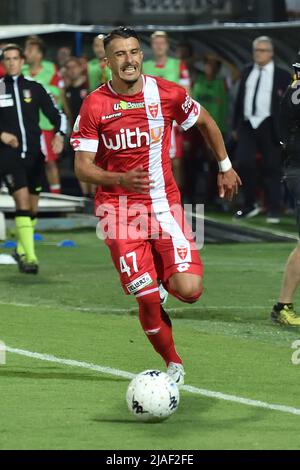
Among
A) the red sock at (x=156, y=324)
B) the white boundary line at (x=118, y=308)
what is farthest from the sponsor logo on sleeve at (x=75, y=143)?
the white boundary line at (x=118, y=308)

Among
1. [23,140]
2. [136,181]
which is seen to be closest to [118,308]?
[23,140]

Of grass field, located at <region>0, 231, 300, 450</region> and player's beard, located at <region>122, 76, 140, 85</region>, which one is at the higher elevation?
player's beard, located at <region>122, 76, 140, 85</region>

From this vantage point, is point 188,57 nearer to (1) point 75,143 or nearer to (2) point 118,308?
(2) point 118,308

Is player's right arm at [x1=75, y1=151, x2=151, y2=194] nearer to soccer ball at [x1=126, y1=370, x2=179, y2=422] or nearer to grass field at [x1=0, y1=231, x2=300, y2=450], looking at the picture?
soccer ball at [x1=126, y1=370, x2=179, y2=422]

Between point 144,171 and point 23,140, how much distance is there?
22.5 ft

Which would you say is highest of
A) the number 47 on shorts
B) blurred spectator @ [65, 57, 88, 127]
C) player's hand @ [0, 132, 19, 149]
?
the number 47 on shorts

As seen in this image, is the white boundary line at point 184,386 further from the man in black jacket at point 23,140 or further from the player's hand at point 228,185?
the man in black jacket at point 23,140

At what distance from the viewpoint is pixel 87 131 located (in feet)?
32.1

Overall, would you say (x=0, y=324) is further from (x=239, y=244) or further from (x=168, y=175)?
(x=239, y=244)

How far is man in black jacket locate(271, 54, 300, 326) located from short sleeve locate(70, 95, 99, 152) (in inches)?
117

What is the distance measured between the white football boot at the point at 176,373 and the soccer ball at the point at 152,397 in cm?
94

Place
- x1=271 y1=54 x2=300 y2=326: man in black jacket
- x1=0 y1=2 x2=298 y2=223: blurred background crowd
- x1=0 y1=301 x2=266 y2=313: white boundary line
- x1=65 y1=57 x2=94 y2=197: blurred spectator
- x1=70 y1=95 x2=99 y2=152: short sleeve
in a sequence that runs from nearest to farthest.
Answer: x1=70 y1=95 x2=99 y2=152: short sleeve < x1=271 y1=54 x2=300 y2=326: man in black jacket < x1=0 y1=301 x2=266 y2=313: white boundary line < x1=0 y1=2 x2=298 y2=223: blurred background crowd < x1=65 y1=57 x2=94 y2=197: blurred spectator

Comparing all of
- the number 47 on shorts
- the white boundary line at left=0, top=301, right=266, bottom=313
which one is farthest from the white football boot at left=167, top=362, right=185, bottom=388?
the white boundary line at left=0, top=301, right=266, bottom=313

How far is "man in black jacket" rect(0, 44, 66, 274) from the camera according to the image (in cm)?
1614
